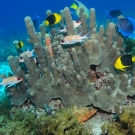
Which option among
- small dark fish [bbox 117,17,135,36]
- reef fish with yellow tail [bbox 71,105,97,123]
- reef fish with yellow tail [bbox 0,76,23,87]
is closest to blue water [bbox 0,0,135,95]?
reef fish with yellow tail [bbox 0,76,23,87]

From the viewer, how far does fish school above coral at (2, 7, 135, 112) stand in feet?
13.5

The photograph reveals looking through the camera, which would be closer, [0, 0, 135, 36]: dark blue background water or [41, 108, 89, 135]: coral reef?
[41, 108, 89, 135]: coral reef

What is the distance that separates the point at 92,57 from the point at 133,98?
1385 millimetres

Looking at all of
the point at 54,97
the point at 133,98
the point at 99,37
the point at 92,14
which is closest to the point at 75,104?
the point at 54,97

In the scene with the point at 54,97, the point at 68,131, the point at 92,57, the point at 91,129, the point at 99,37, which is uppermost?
the point at 99,37

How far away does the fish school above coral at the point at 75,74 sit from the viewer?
4.11 m

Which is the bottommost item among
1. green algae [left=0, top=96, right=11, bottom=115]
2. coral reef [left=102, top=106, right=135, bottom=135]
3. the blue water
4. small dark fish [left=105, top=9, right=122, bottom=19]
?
coral reef [left=102, top=106, right=135, bottom=135]

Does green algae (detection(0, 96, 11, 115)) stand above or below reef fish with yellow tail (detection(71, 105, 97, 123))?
above

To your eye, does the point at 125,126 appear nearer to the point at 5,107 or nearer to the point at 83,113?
the point at 83,113

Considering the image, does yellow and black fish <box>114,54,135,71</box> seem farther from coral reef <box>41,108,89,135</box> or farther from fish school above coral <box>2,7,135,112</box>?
coral reef <box>41,108,89,135</box>

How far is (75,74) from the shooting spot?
14.0 ft

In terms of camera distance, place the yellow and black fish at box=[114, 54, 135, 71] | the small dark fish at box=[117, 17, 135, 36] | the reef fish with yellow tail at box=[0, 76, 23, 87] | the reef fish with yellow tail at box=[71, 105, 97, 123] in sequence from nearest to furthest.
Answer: the yellow and black fish at box=[114, 54, 135, 71] → the reef fish with yellow tail at box=[71, 105, 97, 123] → the small dark fish at box=[117, 17, 135, 36] → the reef fish with yellow tail at box=[0, 76, 23, 87]

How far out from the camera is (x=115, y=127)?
3.23 m

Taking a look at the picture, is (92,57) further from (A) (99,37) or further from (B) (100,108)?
(B) (100,108)
